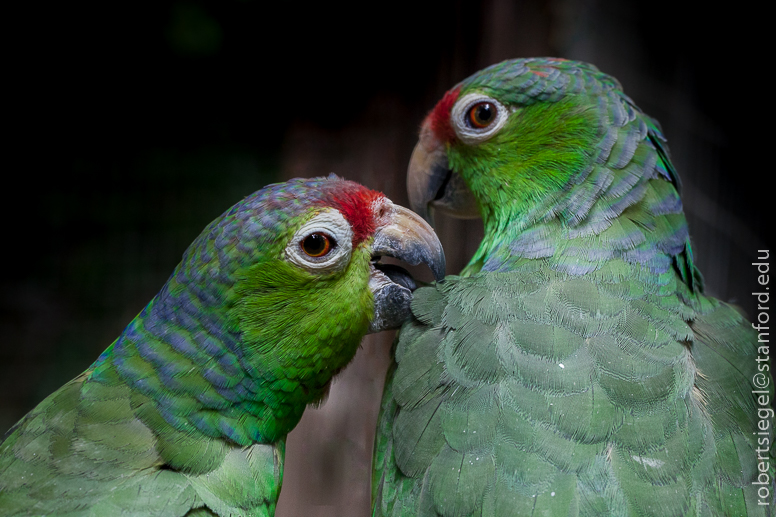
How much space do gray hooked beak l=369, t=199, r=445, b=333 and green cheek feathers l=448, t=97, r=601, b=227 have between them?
0.37m

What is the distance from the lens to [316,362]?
1.81 metres

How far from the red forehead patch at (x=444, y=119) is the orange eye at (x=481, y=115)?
107 millimetres

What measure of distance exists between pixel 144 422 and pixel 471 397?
91 cm

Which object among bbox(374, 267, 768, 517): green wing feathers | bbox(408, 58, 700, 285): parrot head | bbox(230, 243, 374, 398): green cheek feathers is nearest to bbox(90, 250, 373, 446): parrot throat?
bbox(230, 243, 374, 398): green cheek feathers

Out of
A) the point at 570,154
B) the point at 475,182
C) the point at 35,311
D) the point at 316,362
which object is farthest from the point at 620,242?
the point at 35,311

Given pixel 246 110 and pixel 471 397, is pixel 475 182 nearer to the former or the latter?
pixel 471 397

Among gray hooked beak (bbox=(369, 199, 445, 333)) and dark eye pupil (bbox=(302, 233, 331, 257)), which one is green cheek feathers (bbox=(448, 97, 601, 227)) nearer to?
gray hooked beak (bbox=(369, 199, 445, 333))

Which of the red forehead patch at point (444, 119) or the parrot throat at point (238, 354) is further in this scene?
the red forehead patch at point (444, 119)

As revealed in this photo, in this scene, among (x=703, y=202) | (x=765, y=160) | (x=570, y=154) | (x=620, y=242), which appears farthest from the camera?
(x=703, y=202)

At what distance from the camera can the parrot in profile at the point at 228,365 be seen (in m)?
1.68

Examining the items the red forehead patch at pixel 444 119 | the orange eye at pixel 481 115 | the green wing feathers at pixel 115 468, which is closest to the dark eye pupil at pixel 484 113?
the orange eye at pixel 481 115

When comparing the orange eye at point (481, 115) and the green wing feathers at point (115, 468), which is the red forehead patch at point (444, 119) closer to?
the orange eye at point (481, 115)

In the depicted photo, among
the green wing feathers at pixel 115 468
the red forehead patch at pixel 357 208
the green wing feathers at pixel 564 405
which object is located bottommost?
the green wing feathers at pixel 115 468

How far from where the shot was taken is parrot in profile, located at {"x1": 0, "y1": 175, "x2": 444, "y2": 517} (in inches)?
66.1
